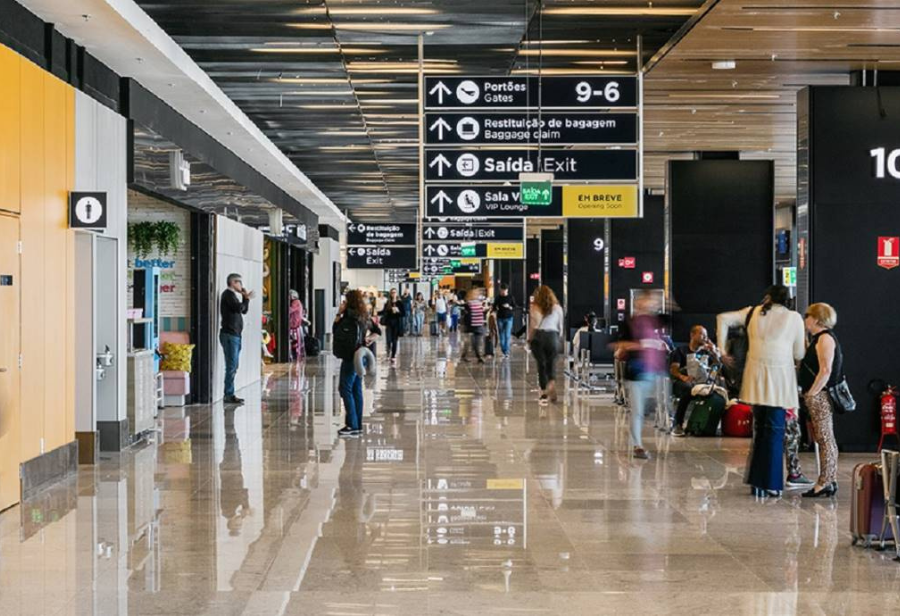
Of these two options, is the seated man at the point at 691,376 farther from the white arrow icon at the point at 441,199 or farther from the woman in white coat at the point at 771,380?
the woman in white coat at the point at 771,380

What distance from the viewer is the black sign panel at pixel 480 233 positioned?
3045 centimetres

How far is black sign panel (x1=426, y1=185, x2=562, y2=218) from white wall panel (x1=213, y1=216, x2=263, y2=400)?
5263 millimetres

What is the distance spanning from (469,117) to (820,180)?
3662 mm

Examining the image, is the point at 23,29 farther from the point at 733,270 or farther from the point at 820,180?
the point at 733,270

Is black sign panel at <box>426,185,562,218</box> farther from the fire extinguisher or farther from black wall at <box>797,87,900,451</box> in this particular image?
the fire extinguisher

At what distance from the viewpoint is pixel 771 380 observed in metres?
10.1

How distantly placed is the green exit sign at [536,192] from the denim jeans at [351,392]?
2.64 m

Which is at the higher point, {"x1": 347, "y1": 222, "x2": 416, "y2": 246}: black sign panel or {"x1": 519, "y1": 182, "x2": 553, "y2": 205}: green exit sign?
{"x1": 347, "y1": 222, "x2": 416, "y2": 246}: black sign panel

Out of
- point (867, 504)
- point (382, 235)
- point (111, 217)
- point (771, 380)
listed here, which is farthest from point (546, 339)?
point (382, 235)

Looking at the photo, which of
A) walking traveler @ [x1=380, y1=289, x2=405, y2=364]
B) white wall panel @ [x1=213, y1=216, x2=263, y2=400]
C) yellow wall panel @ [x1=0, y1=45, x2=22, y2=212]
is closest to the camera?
yellow wall panel @ [x1=0, y1=45, x2=22, y2=212]

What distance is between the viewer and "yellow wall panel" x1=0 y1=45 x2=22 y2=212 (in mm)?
9641

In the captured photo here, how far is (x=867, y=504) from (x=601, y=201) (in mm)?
8364

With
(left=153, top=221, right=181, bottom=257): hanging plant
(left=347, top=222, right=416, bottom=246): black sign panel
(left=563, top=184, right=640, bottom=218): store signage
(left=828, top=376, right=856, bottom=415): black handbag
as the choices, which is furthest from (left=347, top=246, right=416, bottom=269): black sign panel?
(left=828, top=376, right=856, bottom=415): black handbag

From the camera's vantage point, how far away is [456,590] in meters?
7.01
